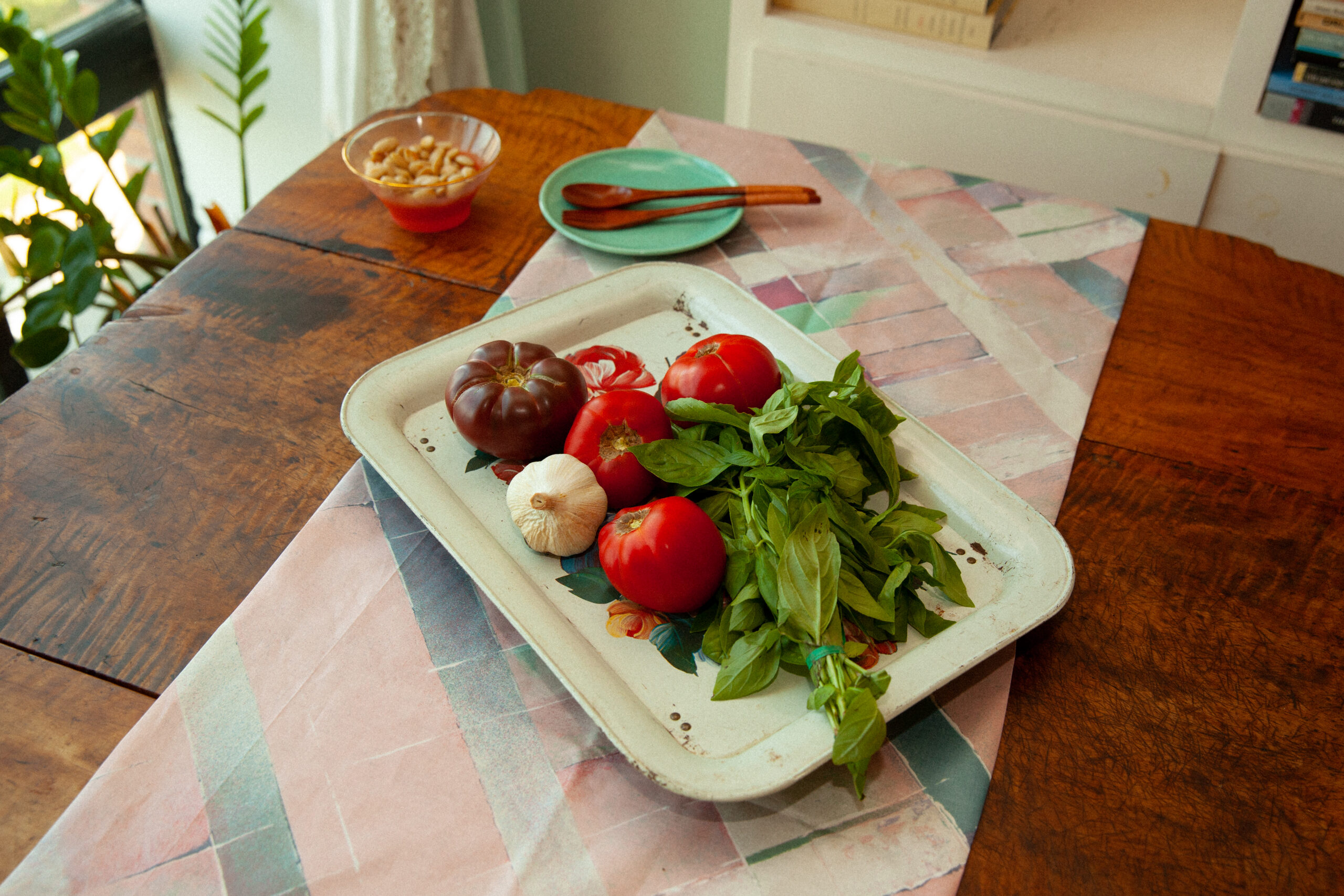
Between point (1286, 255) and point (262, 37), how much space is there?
218 cm

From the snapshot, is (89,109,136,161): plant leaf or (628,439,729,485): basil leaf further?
(89,109,136,161): plant leaf

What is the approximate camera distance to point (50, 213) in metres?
1.36

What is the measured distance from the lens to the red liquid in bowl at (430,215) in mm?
1138

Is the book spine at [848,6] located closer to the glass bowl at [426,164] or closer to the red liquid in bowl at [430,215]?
the glass bowl at [426,164]

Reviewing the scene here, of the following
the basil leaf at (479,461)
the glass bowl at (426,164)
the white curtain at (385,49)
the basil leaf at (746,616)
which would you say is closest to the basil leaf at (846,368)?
the basil leaf at (746,616)

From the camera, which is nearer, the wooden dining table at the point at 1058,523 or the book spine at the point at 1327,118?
the wooden dining table at the point at 1058,523

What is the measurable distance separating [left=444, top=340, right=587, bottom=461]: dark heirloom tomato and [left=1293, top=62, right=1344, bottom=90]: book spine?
4.09 ft

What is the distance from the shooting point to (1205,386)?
3.26ft

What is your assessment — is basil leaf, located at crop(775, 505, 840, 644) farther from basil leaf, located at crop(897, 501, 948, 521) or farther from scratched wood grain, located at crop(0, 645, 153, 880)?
scratched wood grain, located at crop(0, 645, 153, 880)

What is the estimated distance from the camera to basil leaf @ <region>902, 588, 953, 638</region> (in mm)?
714

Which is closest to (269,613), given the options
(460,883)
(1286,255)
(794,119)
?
(460,883)

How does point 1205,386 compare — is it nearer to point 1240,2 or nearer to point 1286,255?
point 1286,255

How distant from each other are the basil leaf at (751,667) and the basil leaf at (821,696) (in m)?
0.04

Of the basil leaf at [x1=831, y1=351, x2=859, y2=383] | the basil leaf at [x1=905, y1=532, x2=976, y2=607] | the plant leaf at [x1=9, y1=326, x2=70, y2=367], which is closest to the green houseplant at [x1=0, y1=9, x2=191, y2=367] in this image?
the plant leaf at [x1=9, y1=326, x2=70, y2=367]
